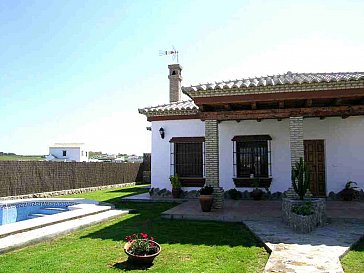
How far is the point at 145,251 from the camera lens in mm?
5473

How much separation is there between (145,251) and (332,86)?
22.3ft

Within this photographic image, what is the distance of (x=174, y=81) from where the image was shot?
1722cm

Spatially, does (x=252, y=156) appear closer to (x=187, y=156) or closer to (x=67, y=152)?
(x=187, y=156)

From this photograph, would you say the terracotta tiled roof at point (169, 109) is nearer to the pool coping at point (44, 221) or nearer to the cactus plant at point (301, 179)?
the pool coping at point (44, 221)

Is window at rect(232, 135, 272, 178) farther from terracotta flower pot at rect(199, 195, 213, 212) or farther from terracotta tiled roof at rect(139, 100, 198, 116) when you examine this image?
terracotta flower pot at rect(199, 195, 213, 212)

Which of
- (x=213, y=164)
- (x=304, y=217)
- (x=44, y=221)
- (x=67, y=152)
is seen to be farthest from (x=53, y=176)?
(x=67, y=152)

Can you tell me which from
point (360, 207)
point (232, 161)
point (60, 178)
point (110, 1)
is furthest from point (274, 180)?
point (60, 178)

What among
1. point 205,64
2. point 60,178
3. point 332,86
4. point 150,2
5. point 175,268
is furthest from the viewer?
point 60,178

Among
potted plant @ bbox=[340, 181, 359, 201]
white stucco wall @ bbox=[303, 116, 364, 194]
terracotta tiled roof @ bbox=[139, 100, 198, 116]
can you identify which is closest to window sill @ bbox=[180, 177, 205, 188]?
terracotta tiled roof @ bbox=[139, 100, 198, 116]

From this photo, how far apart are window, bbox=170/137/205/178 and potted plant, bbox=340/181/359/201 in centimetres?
558

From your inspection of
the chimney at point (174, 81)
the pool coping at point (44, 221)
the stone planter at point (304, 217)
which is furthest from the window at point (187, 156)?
the stone planter at point (304, 217)

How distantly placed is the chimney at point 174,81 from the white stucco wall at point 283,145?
2999mm

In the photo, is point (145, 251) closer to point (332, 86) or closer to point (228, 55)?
point (332, 86)

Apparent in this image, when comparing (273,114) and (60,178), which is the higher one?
(273,114)
